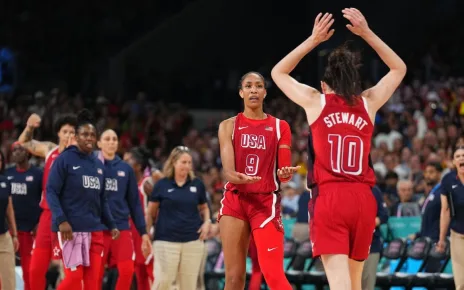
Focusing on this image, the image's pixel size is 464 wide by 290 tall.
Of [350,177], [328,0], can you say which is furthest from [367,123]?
[328,0]

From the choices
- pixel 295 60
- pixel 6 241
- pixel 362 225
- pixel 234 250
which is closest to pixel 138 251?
pixel 6 241

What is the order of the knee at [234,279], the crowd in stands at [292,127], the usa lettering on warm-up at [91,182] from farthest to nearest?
1. the crowd in stands at [292,127]
2. the usa lettering on warm-up at [91,182]
3. the knee at [234,279]

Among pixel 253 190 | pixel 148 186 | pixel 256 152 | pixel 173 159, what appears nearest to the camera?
pixel 253 190

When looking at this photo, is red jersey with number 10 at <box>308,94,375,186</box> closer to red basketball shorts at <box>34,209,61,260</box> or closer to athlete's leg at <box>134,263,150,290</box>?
red basketball shorts at <box>34,209,61,260</box>

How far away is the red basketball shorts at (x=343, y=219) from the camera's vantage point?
771 cm

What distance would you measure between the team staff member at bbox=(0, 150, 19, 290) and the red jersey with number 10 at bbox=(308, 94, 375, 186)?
17.4ft

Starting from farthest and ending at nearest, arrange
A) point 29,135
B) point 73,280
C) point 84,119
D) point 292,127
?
1. point 292,127
2. point 29,135
3. point 84,119
4. point 73,280

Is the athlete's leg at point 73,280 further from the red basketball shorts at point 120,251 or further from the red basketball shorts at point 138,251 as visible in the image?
the red basketball shorts at point 138,251

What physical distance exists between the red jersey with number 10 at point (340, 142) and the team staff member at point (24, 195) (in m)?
6.34

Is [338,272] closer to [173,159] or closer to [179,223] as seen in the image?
[179,223]

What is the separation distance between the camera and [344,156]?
7.81m

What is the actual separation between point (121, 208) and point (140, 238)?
0.86m

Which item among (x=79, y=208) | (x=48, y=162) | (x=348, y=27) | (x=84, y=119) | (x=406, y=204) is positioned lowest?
(x=406, y=204)

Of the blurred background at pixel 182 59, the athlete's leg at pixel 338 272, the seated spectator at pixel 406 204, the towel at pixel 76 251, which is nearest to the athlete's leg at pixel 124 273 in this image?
the towel at pixel 76 251
